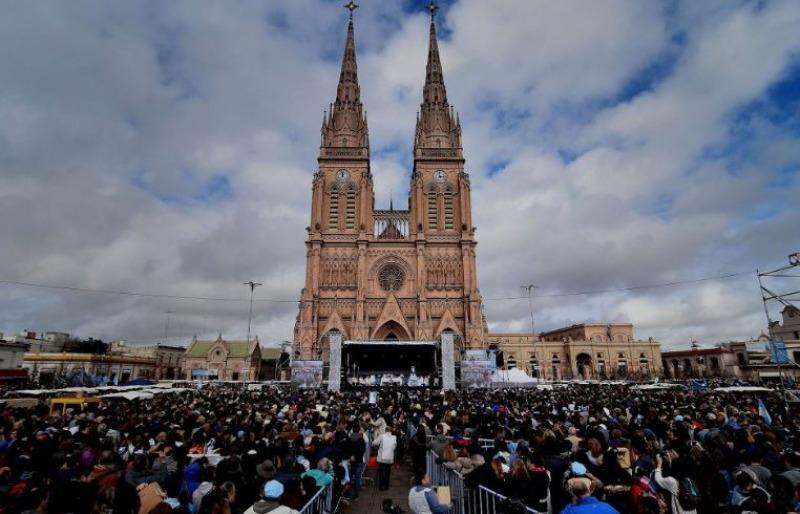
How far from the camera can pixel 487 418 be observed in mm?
12812

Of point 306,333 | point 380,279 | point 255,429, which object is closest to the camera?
point 255,429

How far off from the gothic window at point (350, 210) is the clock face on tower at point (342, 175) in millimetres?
1958

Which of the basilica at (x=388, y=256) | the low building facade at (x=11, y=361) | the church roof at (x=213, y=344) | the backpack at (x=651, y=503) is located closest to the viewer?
the backpack at (x=651, y=503)

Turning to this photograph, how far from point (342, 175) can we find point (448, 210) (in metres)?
14.5

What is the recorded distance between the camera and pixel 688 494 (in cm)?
566

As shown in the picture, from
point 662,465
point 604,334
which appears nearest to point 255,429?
point 662,465

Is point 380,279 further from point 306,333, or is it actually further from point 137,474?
point 137,474

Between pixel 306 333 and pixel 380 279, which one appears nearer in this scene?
pixel 306 333

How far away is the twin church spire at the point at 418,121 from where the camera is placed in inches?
2232

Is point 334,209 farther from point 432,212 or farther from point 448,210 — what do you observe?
point 448,210

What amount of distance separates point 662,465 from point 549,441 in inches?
79.8

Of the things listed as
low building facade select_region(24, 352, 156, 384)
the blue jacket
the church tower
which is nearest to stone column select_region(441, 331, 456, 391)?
the church tower

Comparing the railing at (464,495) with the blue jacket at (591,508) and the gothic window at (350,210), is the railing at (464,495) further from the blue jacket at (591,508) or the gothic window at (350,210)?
the gothic window at (350,210)

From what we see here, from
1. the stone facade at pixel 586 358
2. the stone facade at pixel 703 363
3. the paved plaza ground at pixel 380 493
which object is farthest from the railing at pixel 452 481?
the stone facade at pixel 703 363
